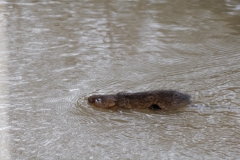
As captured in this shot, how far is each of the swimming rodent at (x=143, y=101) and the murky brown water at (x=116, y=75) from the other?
93mm

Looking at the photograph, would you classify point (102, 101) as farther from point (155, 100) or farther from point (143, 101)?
point (155, 100)

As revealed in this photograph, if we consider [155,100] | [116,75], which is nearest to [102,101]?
[155,100]

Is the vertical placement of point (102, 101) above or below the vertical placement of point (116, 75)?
above

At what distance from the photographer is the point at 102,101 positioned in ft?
17.4

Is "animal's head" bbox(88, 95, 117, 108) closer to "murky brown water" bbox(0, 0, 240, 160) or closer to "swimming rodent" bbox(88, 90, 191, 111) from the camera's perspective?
"swimming rodent" bbox(88, 90, 191, 111)

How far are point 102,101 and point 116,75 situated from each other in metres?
1.09

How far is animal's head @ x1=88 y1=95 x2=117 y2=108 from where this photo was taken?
5.30 m

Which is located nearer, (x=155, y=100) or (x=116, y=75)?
(x=155, y=100)

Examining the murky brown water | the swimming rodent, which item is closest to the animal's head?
the swimming rodent

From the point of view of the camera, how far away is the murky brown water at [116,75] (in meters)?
4.60

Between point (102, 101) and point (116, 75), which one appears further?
point (116, 75)

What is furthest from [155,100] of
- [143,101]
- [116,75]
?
[116,75]

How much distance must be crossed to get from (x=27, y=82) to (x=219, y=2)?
19.3 feet

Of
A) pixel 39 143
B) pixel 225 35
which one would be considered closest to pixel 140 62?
A: pixel 225 35
